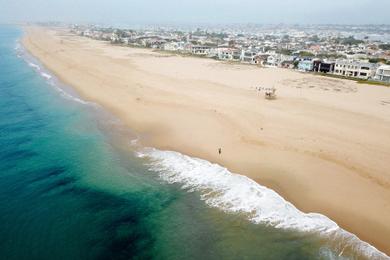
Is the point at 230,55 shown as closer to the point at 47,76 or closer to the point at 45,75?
the point at 45,75

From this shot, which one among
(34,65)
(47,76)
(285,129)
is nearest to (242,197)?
(285,129)

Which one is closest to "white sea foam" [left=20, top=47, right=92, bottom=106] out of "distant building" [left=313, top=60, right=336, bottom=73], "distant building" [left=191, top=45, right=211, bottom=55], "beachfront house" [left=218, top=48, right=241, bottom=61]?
"beachfront house" [left=218, top=48, right=241, bottom=61]

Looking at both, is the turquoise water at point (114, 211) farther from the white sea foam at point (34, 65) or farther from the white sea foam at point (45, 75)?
the white sea foam at point (34, 65)

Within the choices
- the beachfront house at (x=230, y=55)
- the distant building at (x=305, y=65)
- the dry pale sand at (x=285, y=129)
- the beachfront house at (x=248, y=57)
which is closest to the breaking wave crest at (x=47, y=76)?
the dry pale sand at (x=285, y=129)

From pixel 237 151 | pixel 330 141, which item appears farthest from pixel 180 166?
Answer: pixel 330 141

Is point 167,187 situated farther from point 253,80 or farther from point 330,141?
point 253,80

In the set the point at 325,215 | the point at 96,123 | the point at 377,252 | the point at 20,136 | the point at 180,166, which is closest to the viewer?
the point at 377,252
